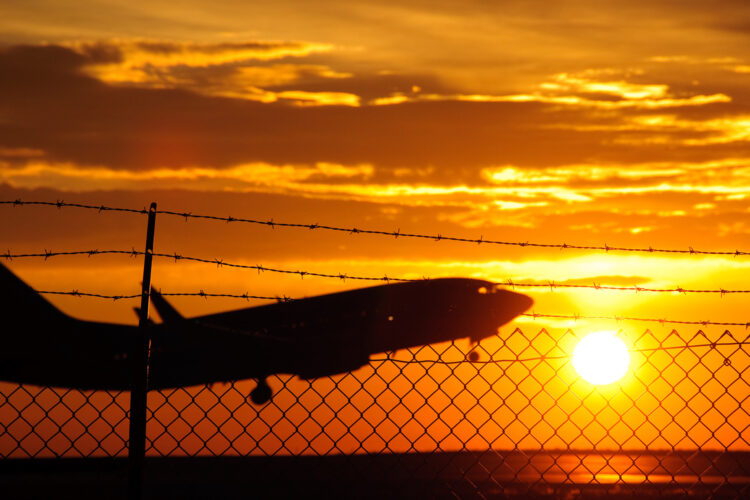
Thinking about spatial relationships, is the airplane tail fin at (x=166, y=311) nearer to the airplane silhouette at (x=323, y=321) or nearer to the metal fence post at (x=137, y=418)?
the airplane silhouette at (x=323, y=321)

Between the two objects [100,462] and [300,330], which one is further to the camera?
[300,330]

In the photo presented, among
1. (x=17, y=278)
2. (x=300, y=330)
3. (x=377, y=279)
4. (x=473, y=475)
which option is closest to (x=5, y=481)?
(x=17, y=278)

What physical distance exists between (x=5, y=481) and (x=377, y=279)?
29.7m

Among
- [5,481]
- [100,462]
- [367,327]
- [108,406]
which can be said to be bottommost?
[100,462]

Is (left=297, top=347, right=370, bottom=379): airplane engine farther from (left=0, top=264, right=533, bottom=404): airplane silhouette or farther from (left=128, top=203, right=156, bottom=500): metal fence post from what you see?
(left=0, top=264, right=533, bottom=404): airplane silhouette

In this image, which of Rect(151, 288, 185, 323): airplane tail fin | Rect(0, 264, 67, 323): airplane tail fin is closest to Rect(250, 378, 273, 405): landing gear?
Rect(0, 264, 67, 323): airplane tail fin

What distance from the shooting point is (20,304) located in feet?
115

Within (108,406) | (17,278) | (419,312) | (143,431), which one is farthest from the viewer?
(419,312)

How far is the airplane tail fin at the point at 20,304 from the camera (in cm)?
3183

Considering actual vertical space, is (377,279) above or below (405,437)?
above

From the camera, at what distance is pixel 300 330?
130 feet

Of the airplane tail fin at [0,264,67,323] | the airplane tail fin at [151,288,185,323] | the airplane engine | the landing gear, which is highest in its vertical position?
the airplane tail fin at [151,288,185,323]

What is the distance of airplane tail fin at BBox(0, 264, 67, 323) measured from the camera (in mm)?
31828

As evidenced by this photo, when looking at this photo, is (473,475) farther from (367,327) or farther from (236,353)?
(236,353)
